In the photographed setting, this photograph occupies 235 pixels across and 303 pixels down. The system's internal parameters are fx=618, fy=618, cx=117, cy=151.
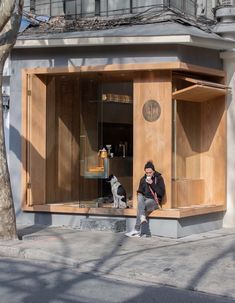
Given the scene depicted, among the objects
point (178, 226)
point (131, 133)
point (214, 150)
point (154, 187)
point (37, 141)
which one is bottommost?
point (178, 226)

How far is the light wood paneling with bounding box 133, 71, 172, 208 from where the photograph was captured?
12617 mm

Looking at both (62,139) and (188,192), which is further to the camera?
(62,139)

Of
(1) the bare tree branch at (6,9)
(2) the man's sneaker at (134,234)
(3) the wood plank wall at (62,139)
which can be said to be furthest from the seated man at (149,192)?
(1) the bare tree branch at (6,9)

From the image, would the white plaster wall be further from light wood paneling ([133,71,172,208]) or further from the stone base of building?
light wood paneling ([133,71,172,208])

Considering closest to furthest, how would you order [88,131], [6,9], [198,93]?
[6,9] < [198,93] < [88,131]

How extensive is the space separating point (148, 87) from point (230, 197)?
3.13 metres

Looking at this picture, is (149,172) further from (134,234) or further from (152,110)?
(152,110)

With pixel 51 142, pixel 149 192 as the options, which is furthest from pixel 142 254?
pixel 51 142

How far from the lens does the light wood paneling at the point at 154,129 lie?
497 inches

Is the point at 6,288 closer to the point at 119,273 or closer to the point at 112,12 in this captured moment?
the point at 119,273

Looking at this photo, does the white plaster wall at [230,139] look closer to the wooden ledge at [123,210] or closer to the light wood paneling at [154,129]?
the wooden ledge at [123,210]

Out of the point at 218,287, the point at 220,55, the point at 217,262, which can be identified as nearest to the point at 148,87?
the point at 220,55

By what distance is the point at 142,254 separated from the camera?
1038 centimetres

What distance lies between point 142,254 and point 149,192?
2173mm
